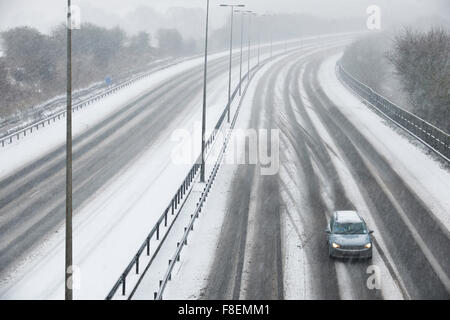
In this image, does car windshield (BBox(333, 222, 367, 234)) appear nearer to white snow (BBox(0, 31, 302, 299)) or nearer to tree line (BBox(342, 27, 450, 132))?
white snow (BBox(0, 31, 302, 299))

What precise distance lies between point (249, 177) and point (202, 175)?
3.22m

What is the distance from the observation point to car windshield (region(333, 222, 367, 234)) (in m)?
23.0

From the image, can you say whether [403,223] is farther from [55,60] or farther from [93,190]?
[55,60]

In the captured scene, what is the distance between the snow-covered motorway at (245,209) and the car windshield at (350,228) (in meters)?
1.29

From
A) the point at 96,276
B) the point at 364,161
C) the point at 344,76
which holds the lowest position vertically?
the point at 96,276

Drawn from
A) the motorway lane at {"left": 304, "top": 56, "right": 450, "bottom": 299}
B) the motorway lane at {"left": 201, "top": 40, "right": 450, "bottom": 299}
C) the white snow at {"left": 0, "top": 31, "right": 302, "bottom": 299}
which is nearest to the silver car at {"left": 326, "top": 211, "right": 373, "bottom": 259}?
the motorway lane at {"left": 201, "top": 40, "right": 450, "bottom": 299}

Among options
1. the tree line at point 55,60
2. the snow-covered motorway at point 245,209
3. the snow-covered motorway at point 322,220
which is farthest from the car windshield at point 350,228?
the tree line at point 55,60

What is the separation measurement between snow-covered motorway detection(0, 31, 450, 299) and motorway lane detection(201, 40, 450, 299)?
2.9 inches

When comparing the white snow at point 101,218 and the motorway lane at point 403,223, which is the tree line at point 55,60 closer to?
the white snow at point 101,218

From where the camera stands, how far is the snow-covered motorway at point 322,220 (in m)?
20.4

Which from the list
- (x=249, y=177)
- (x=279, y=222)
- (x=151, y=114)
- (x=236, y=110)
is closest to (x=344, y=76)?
(x=236, y=110)
